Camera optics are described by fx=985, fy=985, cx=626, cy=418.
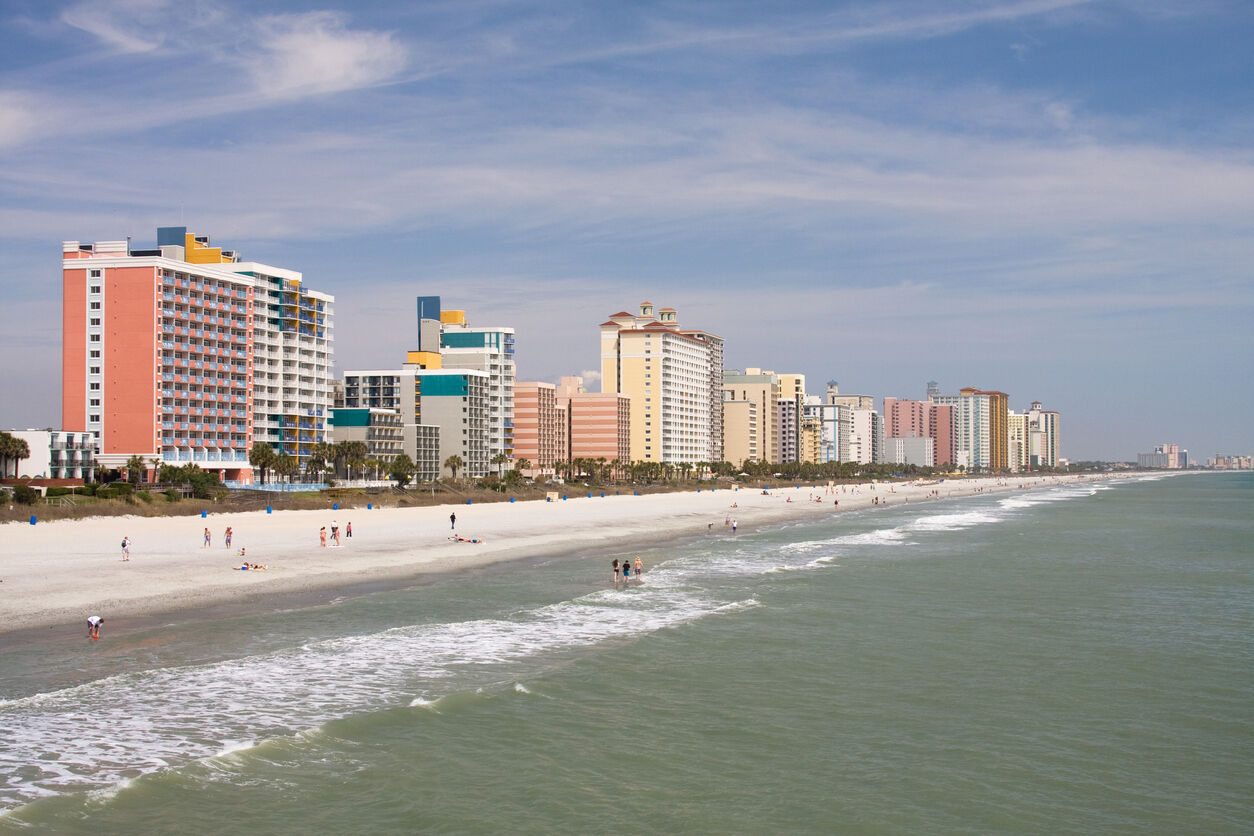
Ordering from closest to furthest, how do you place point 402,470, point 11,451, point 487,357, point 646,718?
point 646,718
point 11,451
point 402,470
point 487,357

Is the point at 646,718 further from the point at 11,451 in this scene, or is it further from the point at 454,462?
the point at 454,462

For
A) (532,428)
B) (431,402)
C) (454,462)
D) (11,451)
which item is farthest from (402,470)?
(532,428)

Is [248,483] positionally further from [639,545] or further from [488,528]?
[639,545]

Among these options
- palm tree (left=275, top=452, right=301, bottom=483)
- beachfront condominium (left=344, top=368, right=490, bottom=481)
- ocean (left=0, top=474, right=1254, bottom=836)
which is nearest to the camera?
ocean (left=0, top=474, right=1254, bottom=836)

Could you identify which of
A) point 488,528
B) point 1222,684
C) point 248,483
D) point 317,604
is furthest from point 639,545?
point 248,483

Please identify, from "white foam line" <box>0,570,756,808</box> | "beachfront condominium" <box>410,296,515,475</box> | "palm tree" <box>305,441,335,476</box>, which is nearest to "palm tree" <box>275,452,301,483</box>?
"palm tree" <box>305,441,335,476</box>

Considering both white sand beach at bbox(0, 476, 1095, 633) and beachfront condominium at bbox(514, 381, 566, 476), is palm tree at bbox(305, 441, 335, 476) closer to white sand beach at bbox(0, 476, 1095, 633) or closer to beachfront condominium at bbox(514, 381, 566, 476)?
white sand beach at bbox(0, 476, 1095, 633)
